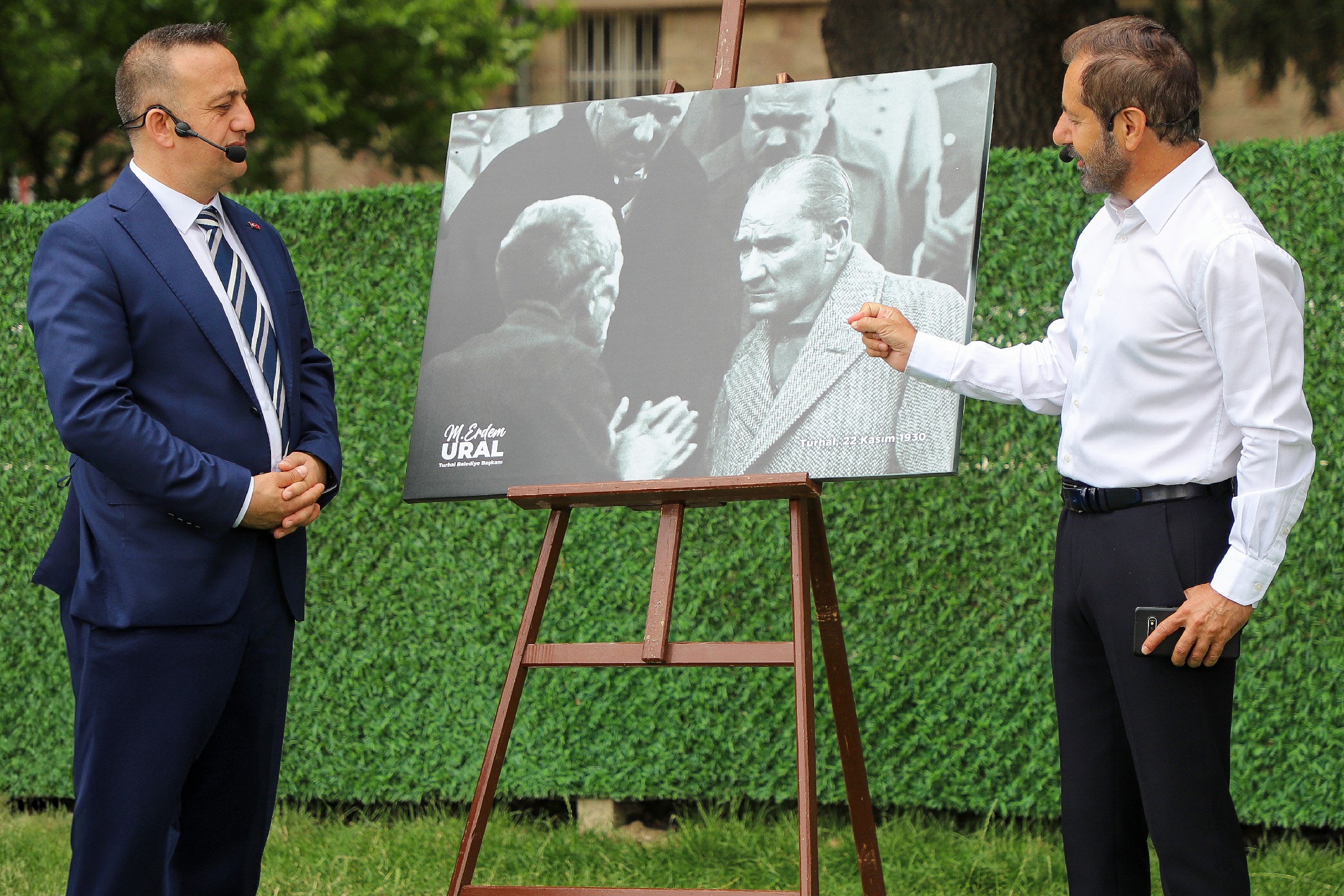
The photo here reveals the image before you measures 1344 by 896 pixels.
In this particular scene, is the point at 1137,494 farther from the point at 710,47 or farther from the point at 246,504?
the point at 710,47

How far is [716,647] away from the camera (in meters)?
2.54

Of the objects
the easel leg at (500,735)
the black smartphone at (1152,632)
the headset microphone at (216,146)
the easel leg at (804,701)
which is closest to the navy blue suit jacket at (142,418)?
the headset microphone at (216,146)

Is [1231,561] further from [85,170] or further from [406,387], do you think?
[85,170]

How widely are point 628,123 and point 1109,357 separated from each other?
1.29m

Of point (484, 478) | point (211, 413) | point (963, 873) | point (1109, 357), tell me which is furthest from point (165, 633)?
point (963, 873)

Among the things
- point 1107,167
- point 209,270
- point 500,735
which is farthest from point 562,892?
point 1107,167

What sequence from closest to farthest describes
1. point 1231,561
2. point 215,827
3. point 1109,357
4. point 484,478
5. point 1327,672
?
1. point 1231,561
2. point 1109,357
3. point 215,827
4. point 484,478
5. point 1327,672

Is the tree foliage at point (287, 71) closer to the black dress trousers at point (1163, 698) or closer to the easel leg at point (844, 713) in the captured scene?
the easel leg at point (844, 713)

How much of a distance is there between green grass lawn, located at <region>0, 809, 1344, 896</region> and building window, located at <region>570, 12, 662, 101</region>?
1046 centimetres


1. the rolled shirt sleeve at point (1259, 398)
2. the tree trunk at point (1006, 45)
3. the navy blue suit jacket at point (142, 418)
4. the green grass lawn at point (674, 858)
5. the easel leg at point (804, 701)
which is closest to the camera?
the rolled shirt sleeve at point (1259, 398)

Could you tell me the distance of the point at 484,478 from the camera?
2740 millimetres

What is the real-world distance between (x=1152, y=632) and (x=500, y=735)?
51.7 inches

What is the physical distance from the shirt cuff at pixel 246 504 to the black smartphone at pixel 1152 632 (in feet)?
5.23

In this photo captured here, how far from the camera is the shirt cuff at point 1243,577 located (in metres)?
1.97
